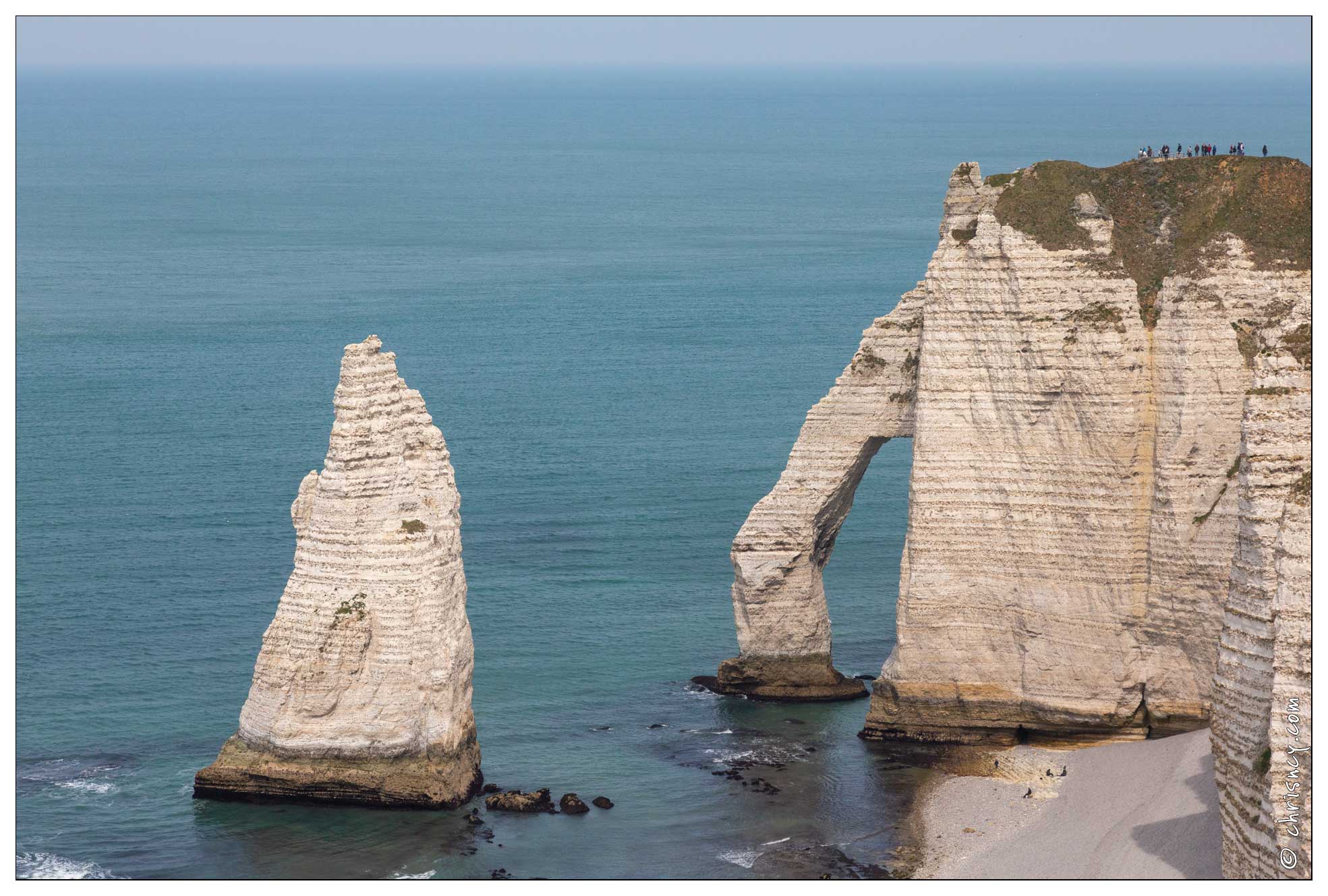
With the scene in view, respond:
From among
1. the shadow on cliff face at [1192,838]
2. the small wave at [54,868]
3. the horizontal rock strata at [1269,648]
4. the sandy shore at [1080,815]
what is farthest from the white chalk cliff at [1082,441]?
the small wave at [54,868]

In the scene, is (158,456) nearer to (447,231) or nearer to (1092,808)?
(1092,808)

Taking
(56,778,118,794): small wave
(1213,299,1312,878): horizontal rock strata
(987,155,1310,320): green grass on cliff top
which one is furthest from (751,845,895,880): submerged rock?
(987,155,1310,320): green grass on cliff top

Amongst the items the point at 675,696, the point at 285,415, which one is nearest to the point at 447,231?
the point at 285,415

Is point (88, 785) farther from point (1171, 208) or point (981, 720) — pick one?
point (1171, 208)

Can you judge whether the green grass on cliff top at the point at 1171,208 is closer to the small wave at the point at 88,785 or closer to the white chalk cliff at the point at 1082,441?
the white chalk cliff at the point at 1082,441

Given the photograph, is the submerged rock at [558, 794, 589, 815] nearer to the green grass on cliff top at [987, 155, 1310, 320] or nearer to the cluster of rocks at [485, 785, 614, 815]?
the cluster of rocks at [485, 785, 614, 815]
